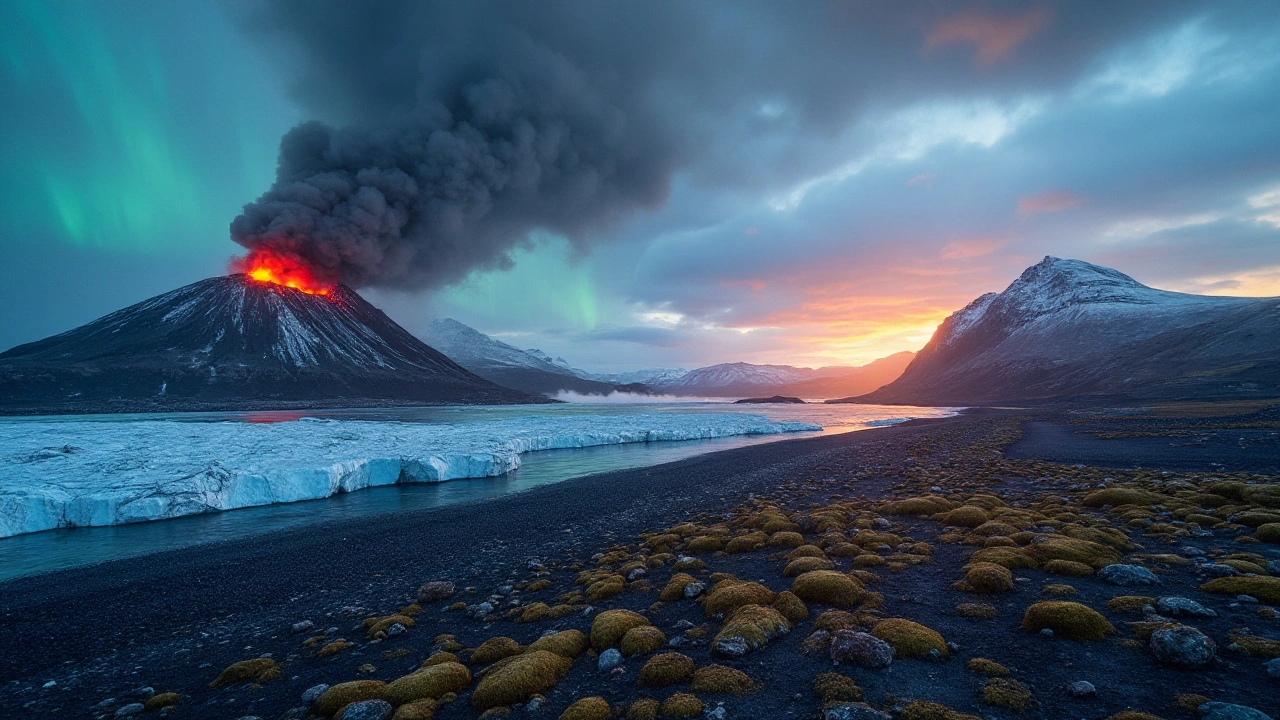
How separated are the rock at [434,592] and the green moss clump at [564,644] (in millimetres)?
5178

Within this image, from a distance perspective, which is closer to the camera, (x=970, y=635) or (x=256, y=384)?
(x=970, y=635)

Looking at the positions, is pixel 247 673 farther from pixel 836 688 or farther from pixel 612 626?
pixel 836 688

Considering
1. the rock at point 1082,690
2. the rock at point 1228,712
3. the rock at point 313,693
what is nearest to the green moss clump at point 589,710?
the rock at point 313,693

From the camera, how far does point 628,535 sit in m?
19.0

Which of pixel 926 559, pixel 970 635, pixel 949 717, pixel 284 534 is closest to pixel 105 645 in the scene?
pixel 284 534

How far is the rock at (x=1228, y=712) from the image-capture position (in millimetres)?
5082

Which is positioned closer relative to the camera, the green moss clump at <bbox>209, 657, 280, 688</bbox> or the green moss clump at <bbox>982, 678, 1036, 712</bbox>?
the green moss clump at <bbox>982, 678, 1036, 712</bbox>

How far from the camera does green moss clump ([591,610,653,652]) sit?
30.8ft

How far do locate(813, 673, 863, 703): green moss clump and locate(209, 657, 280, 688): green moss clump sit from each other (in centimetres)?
1013

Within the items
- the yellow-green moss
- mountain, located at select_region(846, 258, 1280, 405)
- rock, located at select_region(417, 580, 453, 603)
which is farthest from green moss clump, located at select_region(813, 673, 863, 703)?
mountain, located at select_region(846, 258, 1280, 405)

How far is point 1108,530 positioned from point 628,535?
45.7 feet

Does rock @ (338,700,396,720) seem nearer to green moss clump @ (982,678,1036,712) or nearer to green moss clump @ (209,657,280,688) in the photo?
green moss clump @ (209,657,280,688)

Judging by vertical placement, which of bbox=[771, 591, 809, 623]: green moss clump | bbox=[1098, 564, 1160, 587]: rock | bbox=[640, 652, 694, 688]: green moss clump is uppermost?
bbox=[1098, 564, 1160, 587]: rock

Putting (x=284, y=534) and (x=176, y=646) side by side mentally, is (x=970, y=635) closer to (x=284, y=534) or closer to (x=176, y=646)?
(x=176, y=646)
